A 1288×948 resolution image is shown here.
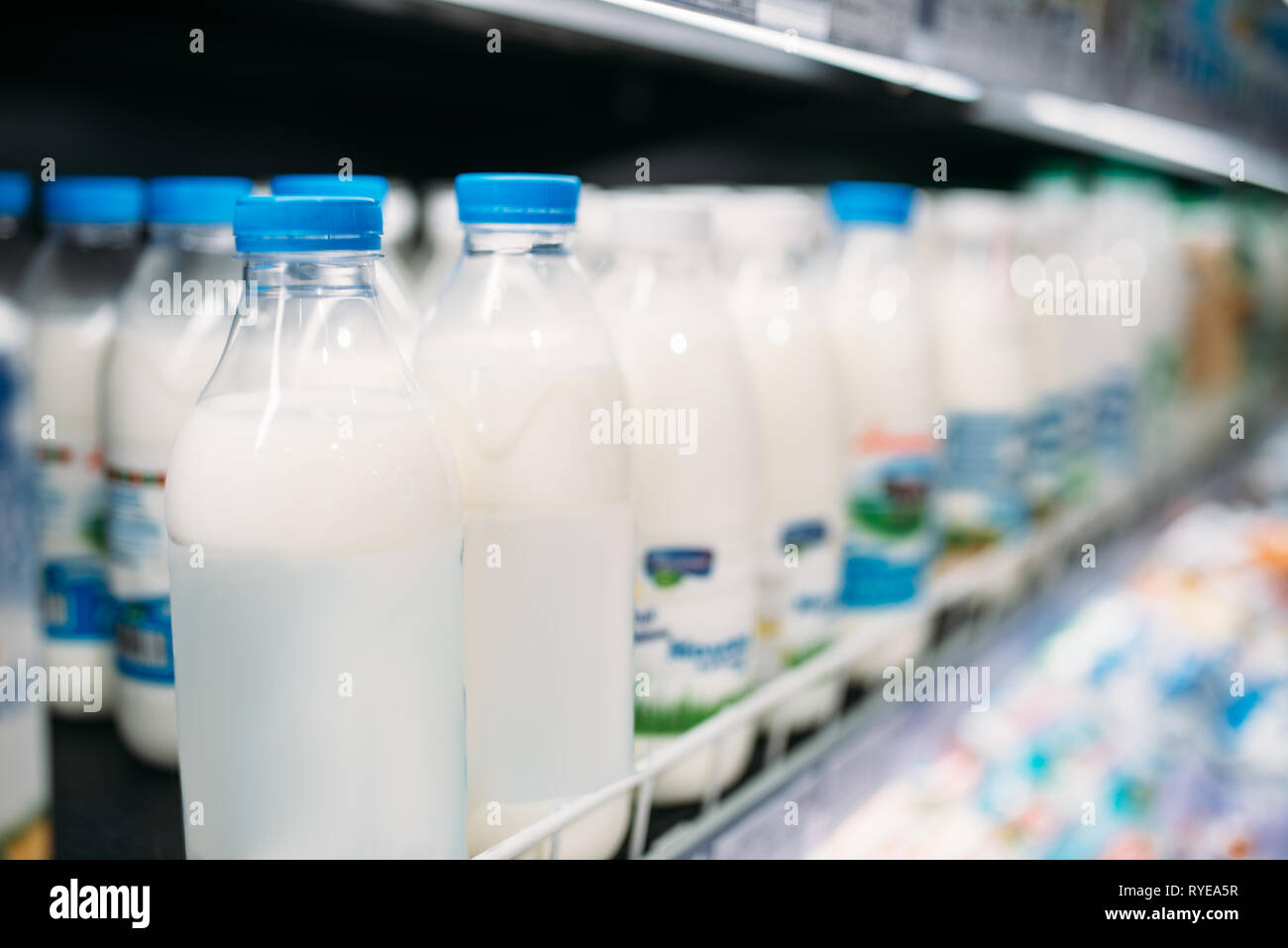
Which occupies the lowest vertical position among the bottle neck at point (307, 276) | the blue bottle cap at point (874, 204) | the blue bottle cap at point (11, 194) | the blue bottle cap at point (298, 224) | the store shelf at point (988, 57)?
the bottle neck at point (307, 276)

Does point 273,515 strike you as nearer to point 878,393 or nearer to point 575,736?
point 575,736

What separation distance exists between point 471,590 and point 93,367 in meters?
0.43

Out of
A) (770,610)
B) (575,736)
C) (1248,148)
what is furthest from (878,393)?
(1248,148)

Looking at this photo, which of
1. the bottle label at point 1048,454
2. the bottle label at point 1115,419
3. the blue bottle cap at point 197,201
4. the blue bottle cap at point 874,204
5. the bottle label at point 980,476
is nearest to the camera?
the blue bottle cap at point 197,201

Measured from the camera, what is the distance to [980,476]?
1.43 m

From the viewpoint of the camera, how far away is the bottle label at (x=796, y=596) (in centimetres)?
105

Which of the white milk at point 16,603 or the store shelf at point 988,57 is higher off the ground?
the store shelf at point 988,57

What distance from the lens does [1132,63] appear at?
5.33 ft

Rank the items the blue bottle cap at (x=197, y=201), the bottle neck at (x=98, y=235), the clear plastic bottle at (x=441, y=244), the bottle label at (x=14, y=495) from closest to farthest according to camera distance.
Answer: the bottle label at (x=14, y=495) < the blue bottle cap at (x=197, y=201) < the bottle neck at (x=98, y=235) < the clear plastic bottle at (x=441, y=244)

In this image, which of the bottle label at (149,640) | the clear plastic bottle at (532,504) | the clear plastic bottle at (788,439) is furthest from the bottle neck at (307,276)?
the clear plastic bottle at (788,439)

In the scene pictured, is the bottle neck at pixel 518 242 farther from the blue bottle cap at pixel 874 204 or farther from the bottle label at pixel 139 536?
the blue bottle cap at pixel 874 204

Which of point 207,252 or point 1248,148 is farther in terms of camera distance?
point 1248,148

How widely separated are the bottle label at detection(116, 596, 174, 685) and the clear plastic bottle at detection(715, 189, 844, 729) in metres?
0.50

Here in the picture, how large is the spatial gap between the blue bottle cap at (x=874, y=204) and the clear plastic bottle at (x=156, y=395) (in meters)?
0.66
